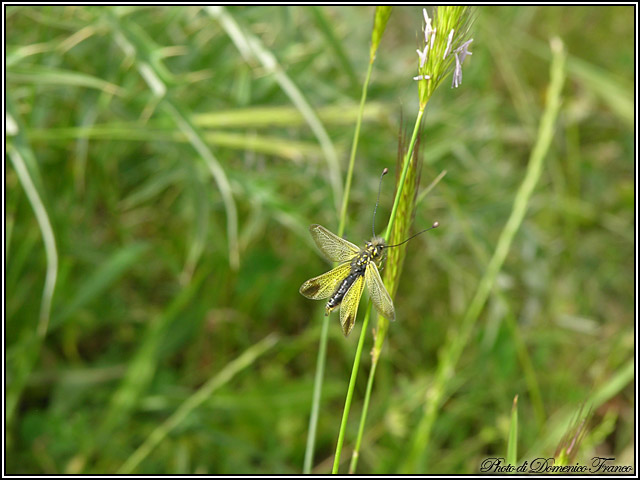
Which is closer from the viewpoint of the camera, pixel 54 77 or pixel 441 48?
pixel 441 48

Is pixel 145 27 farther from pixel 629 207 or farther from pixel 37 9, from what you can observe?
pixel 629 207

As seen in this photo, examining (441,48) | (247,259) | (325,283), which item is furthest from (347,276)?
(247,259)

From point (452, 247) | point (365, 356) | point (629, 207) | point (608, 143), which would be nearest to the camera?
point (365, 356)

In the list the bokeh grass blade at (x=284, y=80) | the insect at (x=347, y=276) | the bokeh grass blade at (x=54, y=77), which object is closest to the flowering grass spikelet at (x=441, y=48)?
the insect at (x=347, y=276)

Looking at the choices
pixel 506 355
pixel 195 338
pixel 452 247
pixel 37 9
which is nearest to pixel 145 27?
pixel 37 9

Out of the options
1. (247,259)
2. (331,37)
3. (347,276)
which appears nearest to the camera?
(347,276)

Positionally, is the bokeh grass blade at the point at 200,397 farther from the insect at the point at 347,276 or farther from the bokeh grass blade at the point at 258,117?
the bokeh grass blade at the point at 258,117

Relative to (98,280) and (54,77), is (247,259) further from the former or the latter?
(54,77)
